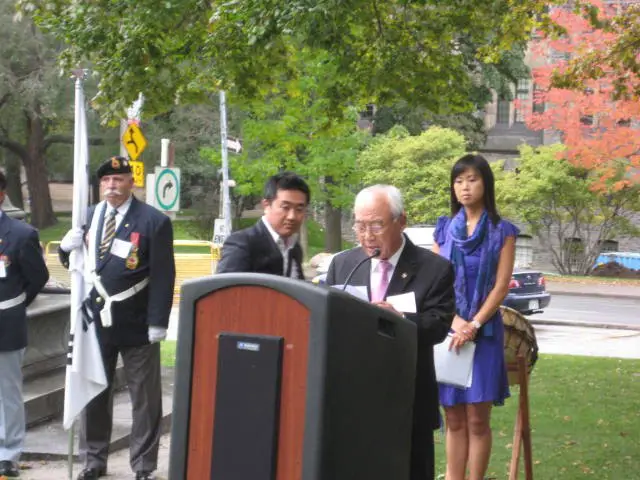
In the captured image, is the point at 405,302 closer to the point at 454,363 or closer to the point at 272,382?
the point at 272,382

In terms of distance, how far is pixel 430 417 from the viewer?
208 inches

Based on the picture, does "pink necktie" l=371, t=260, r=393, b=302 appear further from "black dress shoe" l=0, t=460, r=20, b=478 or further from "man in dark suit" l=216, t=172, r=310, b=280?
"black dress shoe" l=0, t=460, r=20, b=478

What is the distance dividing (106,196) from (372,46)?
5.03 metres

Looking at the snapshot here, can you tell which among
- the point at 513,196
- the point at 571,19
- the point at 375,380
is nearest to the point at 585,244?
the point at 513,196

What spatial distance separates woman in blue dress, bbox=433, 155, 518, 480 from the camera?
658cm

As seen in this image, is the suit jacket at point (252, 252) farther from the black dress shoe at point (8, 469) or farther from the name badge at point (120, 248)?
the black dress shoe at point (8, 469)

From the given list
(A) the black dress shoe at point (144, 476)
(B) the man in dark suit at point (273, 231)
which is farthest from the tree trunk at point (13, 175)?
(B) the man in dark suit at point (273, 231)

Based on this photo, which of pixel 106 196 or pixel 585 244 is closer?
pixel 106 196

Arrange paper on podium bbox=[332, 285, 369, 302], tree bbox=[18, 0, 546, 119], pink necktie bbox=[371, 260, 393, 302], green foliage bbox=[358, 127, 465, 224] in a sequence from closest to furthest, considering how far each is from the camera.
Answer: paper on podium bbox=[332, 285, 369, 302], pink necktie bbox=[371, 260, 393, 302], tree bbox=[18, 0, 546, 119], green foliage bbox=[358, 127, 465, 224]

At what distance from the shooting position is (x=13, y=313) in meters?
7.77

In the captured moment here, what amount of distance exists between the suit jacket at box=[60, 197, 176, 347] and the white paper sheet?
268 centimetres

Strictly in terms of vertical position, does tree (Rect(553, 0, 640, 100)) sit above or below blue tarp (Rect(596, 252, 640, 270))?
above

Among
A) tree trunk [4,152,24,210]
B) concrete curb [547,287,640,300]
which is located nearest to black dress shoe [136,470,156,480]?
concrete curb [547,287,640,300]

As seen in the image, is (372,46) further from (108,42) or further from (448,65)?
(108,42)
